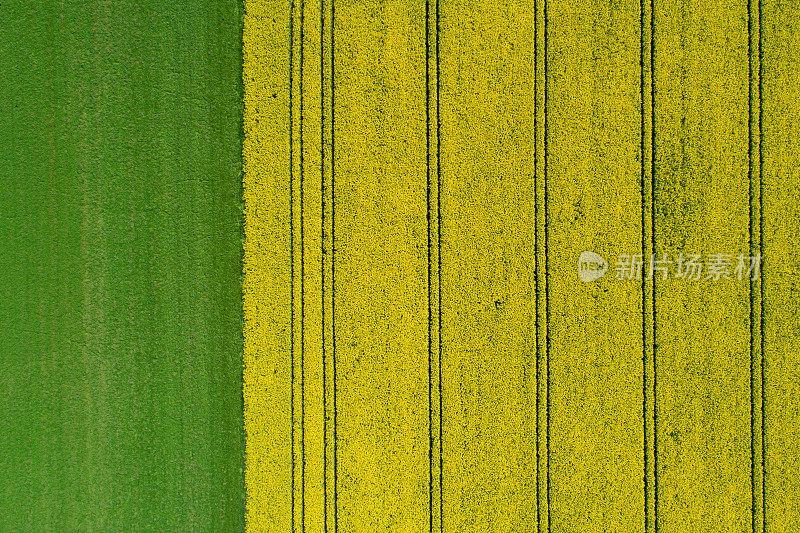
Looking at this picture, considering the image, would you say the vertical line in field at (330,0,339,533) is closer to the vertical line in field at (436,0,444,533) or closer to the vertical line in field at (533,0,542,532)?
the vertical line in field at (436,0,444,533)

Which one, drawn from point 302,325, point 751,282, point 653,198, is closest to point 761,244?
point 751,282

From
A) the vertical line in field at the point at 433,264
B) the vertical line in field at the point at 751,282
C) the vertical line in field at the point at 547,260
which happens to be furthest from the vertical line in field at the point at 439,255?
the vertical line in field at the point at 751,282

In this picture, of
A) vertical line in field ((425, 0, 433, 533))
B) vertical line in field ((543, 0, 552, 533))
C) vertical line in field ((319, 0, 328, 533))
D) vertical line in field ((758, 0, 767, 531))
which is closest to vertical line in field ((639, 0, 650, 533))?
vertical line in field ((543, 0, 552, 533))

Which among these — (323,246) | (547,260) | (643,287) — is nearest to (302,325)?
(323,246)

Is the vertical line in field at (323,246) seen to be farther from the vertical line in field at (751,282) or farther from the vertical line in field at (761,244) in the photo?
the vertical line in field at (761,244)

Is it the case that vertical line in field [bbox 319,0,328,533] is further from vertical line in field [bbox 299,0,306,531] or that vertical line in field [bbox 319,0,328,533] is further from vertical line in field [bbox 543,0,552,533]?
vertical line in field [bbox 543,0,552,533]

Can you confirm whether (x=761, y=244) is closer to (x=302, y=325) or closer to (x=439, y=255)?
(x=439, y=255)

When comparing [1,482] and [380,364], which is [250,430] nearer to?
[380,364]

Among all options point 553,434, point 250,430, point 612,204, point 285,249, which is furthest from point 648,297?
point 250,430

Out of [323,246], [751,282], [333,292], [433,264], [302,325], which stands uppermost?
[323,246]

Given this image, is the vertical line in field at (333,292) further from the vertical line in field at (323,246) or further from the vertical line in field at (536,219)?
the vertical line in field at (536,219)

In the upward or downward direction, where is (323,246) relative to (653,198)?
downward
